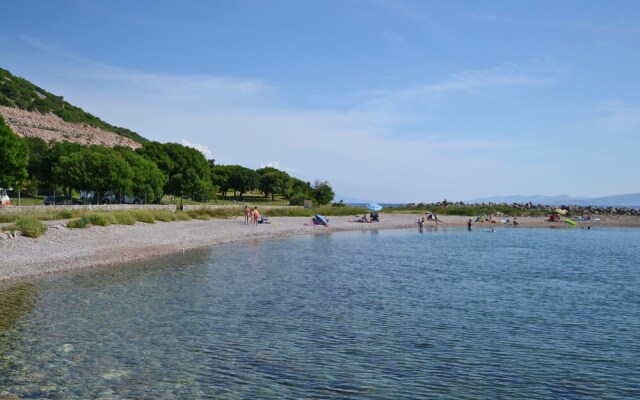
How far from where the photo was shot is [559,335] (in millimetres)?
15977

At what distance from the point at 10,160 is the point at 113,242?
966 inches

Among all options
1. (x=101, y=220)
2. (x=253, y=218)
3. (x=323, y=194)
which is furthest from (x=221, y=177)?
(x=101, y=220)

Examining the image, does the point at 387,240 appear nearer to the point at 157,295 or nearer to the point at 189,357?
the point at 157,295

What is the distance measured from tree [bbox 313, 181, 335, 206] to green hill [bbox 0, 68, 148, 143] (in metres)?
82.6

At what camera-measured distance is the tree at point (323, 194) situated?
344 feet

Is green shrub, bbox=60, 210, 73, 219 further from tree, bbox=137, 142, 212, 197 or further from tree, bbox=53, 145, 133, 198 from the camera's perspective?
tree, bbox=137, 142, 212, 197

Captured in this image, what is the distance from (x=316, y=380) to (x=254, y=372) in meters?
1.50

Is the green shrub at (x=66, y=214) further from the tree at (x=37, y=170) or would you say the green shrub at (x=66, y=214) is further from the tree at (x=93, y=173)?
the tree at (x=37, y=170)

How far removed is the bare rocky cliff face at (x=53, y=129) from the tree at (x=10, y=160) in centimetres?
5521

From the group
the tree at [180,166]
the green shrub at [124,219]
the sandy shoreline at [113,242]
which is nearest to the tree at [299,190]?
the tree at [180,166]

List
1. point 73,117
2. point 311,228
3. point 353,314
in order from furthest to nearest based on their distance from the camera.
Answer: point 73,117 < point 311,228 < point 353,314

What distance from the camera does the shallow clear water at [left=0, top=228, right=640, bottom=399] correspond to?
11.1 metres

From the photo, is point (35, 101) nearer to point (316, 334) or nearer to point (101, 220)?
point (101, 220)

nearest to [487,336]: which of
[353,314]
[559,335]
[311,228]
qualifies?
[559,335]
